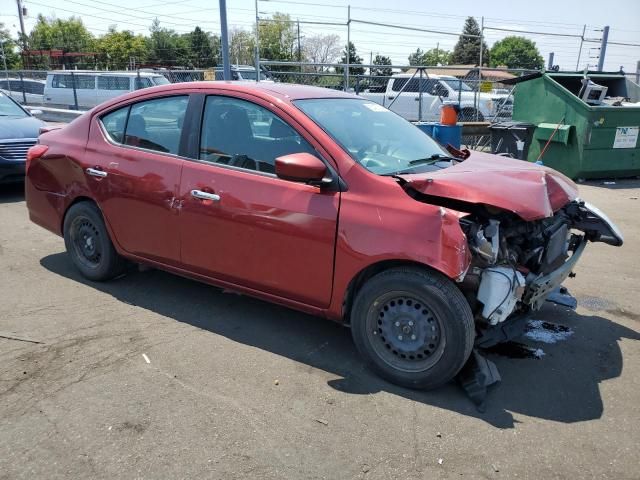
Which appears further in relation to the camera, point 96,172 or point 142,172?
point 96,172

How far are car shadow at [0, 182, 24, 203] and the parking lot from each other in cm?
416

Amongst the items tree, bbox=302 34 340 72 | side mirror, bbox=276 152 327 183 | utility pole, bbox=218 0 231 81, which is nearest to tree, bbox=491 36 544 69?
tree, bbox=302 34 340 72

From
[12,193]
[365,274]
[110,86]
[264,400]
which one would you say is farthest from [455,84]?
[264,400]

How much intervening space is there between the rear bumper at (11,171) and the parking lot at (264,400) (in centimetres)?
387

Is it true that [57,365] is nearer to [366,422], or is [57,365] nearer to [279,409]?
[279,409]

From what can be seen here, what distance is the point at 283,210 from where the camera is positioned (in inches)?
136

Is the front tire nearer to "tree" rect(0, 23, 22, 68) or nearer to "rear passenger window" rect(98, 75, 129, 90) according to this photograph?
"rear passenger window" rect(98, 75, 129, 90)

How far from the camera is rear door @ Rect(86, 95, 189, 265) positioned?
4.04m

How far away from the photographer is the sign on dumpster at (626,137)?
9.94 metres

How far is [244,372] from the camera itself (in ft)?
11.2

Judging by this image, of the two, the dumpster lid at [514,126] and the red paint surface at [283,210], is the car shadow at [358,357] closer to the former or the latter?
the red paint surface at [283,210]

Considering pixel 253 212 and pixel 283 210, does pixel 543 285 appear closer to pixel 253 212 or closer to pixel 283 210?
pixel 283 210

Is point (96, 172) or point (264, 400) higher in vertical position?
point (96, 172)

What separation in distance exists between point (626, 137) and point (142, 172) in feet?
30.5
